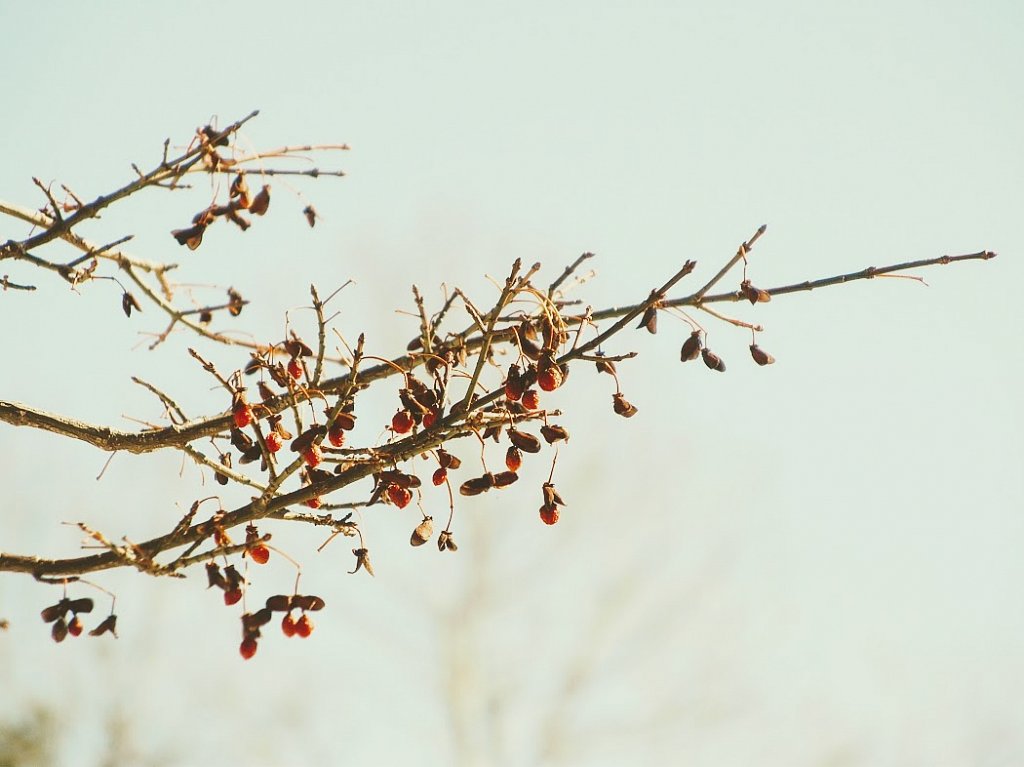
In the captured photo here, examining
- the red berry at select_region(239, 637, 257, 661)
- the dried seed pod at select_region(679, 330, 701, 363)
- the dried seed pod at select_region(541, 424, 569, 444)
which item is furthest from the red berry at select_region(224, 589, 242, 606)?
the dried seed pod at select_region(679, 330, 701, 363)

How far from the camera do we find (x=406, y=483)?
1498 mm

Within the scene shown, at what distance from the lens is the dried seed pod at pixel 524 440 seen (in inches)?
57.9

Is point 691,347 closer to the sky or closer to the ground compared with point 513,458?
closer to the sky

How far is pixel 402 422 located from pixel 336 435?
0.53ft

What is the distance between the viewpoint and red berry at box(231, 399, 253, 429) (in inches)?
61.9

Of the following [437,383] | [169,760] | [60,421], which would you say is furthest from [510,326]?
[169,760]

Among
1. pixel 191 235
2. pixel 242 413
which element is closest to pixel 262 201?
pixel 191 235

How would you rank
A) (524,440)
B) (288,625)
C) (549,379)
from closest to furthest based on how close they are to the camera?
(549,379) → (524,440) → (288,625)

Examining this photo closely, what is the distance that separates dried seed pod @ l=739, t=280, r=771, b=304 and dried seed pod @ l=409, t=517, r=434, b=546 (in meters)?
0.79

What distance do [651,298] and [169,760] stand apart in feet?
29.8

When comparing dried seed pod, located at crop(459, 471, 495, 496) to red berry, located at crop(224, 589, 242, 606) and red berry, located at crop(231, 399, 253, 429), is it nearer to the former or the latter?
red berry, located at crop(231, 399, 253, 429)

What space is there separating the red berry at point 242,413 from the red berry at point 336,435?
0.56ft

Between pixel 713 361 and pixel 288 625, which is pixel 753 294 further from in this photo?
pixel 288 625

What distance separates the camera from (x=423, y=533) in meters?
1.59
